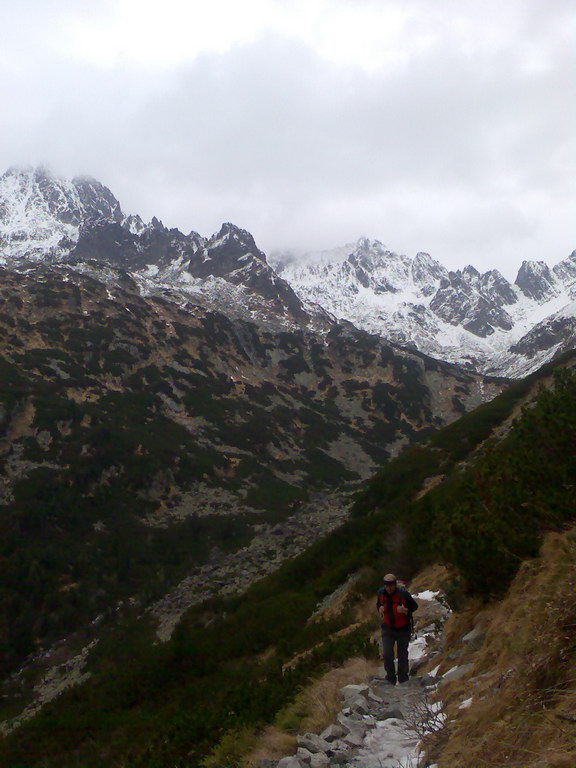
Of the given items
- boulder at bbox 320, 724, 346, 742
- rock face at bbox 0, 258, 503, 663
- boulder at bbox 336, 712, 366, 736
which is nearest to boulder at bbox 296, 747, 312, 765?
boulder at bbox 320, 724, 346, 742

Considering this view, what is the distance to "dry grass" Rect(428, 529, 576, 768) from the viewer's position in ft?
12.0

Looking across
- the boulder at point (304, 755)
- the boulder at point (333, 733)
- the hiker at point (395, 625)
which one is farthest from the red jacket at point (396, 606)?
the boulder at point (304, 755)

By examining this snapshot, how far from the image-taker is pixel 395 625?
764 cm

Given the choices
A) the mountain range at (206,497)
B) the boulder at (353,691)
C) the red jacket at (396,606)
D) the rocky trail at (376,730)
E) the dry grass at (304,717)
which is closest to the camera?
the rocky trail at (376,730)

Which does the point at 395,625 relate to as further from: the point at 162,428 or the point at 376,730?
the point at 162,428

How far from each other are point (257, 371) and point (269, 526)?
5693cm

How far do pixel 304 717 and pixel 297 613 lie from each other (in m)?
13.3

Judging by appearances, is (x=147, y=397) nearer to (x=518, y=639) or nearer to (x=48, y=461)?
(x=48, y=461)

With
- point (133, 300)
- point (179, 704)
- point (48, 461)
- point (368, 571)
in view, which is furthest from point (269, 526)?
point (133, 300)

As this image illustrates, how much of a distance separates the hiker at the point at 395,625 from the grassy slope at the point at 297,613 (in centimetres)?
113

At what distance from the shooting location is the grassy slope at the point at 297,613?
25.6 feet

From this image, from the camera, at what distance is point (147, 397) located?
252 feet

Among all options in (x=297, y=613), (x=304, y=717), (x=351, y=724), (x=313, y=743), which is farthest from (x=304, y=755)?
(x=297, y=613)

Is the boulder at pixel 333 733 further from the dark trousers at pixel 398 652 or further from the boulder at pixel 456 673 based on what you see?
the dark trousers at pixel 398 652
